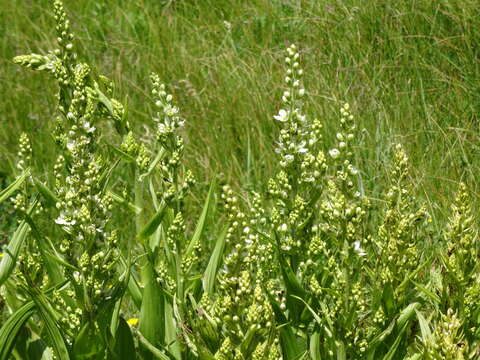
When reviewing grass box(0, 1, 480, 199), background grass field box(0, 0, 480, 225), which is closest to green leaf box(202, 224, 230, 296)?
background grass field box(0, 0, 480, 225)

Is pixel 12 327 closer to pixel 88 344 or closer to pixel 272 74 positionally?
pixel 88 344

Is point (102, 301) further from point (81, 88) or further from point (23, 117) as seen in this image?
point (23, 117)

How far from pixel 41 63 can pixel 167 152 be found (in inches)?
19.5

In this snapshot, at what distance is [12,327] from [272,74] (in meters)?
3.23

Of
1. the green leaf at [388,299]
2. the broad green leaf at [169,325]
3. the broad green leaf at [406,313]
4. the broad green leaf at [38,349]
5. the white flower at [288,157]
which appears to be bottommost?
the broad green leaf at [38,349]

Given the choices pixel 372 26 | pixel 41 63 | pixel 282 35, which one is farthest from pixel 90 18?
pixel 41 63

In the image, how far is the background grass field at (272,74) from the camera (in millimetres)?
4617

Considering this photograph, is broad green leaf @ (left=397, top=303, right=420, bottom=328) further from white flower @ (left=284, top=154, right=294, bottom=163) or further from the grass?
the grass

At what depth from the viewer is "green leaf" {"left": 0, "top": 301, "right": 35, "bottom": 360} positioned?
2492 mm

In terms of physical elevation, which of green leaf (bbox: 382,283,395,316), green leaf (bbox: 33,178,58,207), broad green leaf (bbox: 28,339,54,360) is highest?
green leaf (bbox: 33,178,58,207)

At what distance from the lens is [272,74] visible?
5.40 meters

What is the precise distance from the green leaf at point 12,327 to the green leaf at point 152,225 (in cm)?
39

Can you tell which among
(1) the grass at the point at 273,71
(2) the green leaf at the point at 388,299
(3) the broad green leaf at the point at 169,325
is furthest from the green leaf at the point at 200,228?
(1) the grass at the point at 273,71

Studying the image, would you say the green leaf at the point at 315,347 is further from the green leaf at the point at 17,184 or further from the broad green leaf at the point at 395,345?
the green leaf at the point at 17,184
